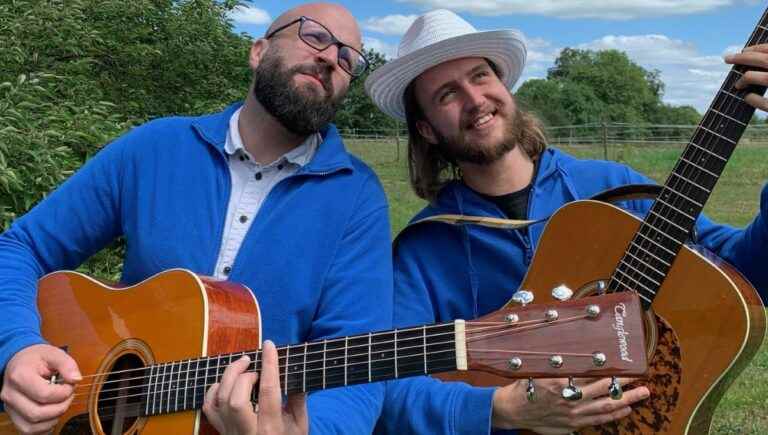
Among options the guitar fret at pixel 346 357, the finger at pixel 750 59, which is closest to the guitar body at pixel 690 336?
the finger at pixel 750 59

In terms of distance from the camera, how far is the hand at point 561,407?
1.93 metres

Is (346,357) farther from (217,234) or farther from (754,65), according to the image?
(754,65)

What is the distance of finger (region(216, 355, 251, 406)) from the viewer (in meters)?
1.92

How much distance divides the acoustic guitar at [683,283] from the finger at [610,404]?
0.12 ft

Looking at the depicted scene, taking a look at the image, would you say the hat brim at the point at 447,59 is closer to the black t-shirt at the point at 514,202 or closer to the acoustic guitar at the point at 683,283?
the black t-shirt at the point at 514,202

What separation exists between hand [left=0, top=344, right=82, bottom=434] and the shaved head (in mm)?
1365

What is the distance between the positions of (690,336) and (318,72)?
58.2 inches

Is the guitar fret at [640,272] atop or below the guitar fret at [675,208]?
below

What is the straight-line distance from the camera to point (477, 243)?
2.64 meters

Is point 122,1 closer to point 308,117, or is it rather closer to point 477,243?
point 308,117

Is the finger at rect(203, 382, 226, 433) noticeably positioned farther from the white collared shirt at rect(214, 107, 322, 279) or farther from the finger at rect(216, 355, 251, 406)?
the white collared shirt at rect(214, 107, 322, 279)

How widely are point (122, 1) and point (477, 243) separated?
12.4ft

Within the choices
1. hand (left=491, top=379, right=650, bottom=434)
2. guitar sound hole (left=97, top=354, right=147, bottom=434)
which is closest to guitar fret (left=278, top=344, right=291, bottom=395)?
guitar sound hole (left=97, top=354, right=147, bottom=434)

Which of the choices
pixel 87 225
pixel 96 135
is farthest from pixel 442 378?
pixel 96 135
